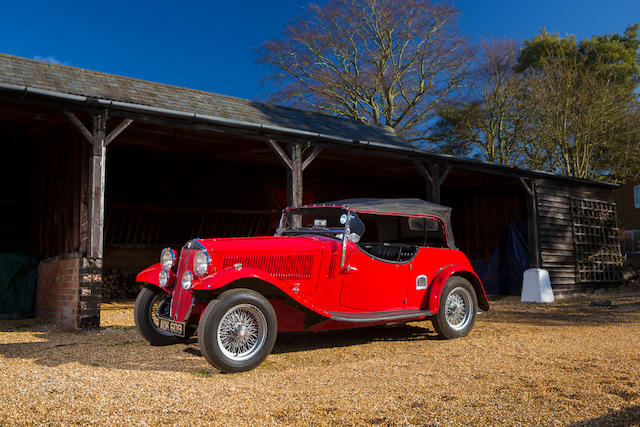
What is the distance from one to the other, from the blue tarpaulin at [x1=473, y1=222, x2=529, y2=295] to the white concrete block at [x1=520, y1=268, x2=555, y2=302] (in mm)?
961

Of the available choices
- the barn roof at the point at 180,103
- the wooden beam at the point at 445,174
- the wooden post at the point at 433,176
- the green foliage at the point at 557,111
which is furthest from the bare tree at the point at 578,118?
the wooden post at the point at 433,176

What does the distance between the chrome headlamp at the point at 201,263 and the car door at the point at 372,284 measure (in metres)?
1.38

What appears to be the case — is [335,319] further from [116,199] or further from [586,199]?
[586,199]

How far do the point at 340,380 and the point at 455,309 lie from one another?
2.60 metres

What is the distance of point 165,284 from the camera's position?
15.9 feet

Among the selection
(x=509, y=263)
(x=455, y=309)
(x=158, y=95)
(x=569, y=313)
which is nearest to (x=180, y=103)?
(x=158, y=95)

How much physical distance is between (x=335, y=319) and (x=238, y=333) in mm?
1050

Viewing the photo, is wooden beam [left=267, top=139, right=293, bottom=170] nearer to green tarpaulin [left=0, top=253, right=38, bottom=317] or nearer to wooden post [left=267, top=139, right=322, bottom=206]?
wooden post [left=267, top=139, right=322, bottom=206]

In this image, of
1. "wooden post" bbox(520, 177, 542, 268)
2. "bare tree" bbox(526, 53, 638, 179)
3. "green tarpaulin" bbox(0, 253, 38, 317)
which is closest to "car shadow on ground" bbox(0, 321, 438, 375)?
"green tarpaulin" bbox(0, 253, 38, 317)

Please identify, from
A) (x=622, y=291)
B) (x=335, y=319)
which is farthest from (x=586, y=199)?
(x=335, y=319)

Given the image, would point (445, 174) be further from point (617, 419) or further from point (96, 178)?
point (617, 419)

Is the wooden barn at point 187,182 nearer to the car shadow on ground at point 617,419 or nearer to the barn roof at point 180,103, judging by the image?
the barn roof at point 180,103

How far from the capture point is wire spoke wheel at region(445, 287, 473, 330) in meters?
6.12

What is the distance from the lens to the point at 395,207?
594 cm
